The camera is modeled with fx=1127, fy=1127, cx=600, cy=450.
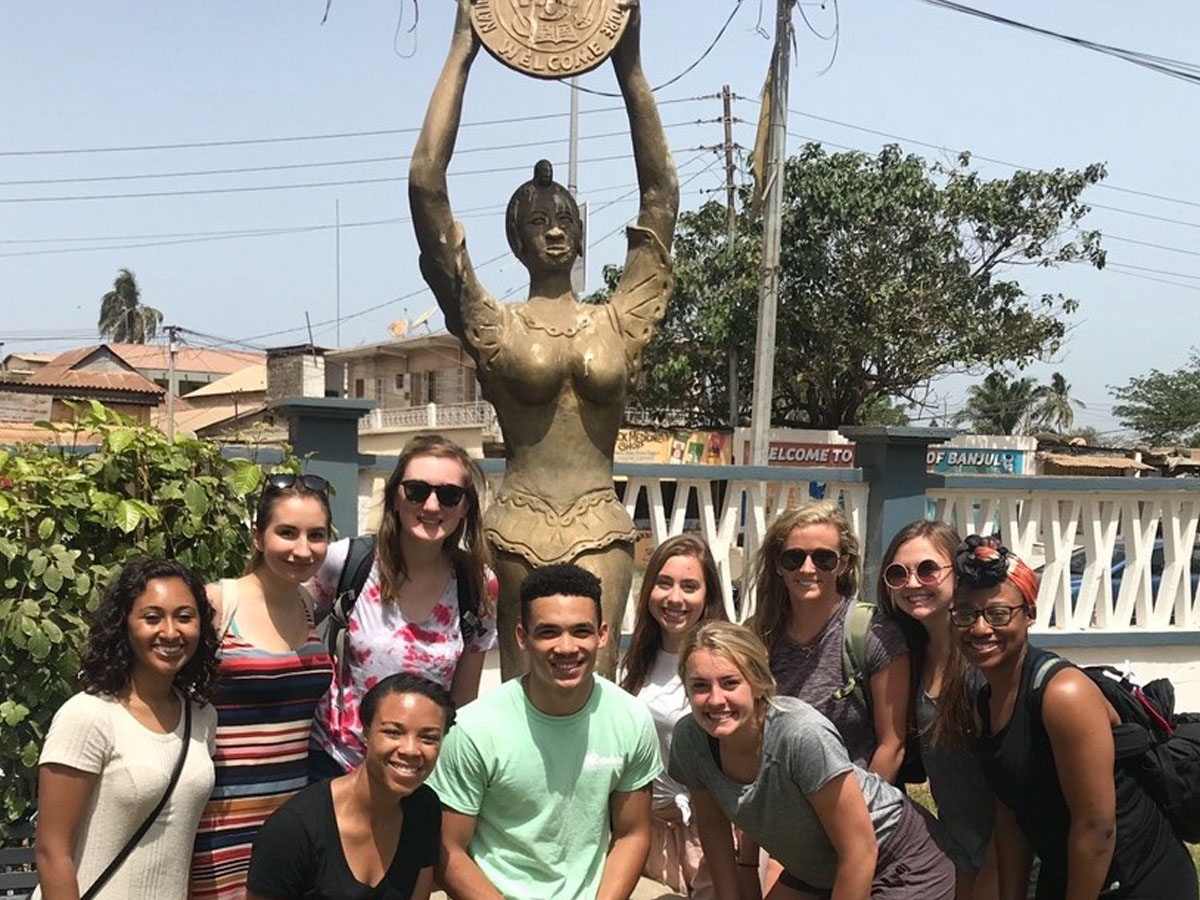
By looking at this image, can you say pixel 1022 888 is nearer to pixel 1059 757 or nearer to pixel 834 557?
pixel 1059 757

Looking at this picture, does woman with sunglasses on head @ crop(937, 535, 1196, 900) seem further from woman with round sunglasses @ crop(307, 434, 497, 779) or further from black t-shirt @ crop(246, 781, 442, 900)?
black t-shirt @ crop(246, 781, 442, 900)

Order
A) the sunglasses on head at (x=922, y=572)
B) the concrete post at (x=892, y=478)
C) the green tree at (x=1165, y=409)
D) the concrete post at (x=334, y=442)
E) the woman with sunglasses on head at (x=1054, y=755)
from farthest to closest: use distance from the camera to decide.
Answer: the green tree at (x=1165, y=409), the concrete post at (x=892, y=478), the concrete post at (x=334, y=442), the sunglasses on head at (x=922, y=572), the woman with sunglasses on head at (x=1054, y=755)

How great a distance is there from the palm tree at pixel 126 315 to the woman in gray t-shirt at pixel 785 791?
190ft

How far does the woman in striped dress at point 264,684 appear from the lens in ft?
8.05

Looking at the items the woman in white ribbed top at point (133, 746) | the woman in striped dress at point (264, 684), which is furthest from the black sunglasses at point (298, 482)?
the woman in white ribbed top at point (133, 746)

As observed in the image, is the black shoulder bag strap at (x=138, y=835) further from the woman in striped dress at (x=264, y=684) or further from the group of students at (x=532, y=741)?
the woman in striped dress at (x=264, y=684)

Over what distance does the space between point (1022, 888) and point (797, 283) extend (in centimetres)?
1419

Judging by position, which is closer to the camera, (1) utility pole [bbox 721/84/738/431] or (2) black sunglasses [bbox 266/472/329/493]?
(2) black sunglasses [bbox 266/472/329/493]

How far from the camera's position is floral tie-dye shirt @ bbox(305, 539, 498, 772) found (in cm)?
265

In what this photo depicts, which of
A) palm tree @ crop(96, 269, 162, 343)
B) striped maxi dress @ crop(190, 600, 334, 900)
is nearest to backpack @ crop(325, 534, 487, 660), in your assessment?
striped maxi dress @ crop(190, 600, 334, 900)

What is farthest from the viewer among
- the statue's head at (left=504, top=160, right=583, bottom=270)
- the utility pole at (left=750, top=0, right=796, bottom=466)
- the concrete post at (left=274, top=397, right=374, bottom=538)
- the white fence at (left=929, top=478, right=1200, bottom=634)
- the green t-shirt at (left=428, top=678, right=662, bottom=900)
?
the utility pole at (left=750, top=0, right=796, bottom=466)

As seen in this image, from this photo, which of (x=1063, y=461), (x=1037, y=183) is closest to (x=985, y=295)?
(x=1037, y=183)

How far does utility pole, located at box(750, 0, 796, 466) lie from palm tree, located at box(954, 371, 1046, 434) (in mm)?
22551

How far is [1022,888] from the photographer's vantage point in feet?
8.56
